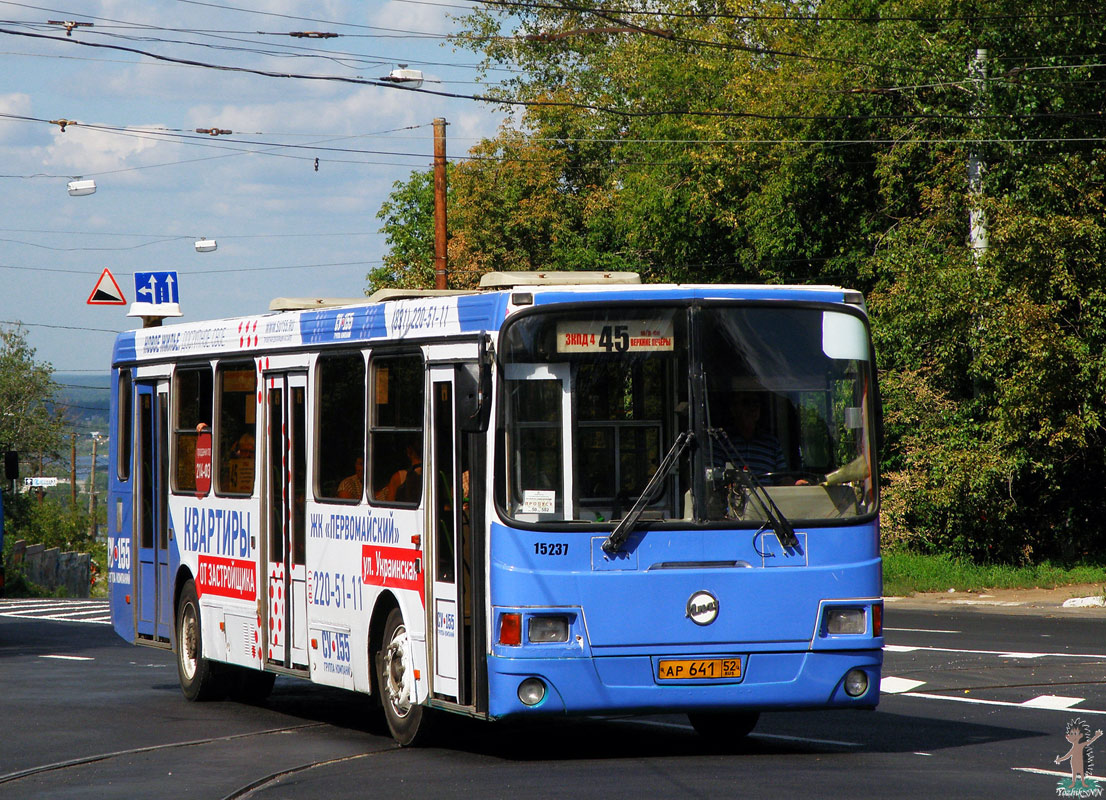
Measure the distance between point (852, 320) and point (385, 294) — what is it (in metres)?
3.40

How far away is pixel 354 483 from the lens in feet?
37.9

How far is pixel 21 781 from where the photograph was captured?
9.88 metres

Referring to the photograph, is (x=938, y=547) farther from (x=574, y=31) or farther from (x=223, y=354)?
(x=574, y=31)

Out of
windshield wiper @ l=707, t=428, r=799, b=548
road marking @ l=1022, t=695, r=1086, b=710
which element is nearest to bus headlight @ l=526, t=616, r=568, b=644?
windshield wiper @ l=707, t=428, r=799, b=548

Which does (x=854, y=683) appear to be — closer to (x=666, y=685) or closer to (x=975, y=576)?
(x=666, y=685)

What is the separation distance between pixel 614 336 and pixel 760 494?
47.7 inches

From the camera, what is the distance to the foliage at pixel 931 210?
2800 cm

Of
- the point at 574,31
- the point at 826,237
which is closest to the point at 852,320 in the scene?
the point at 826,237

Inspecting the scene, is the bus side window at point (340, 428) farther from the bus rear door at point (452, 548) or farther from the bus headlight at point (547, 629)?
the bus headlight at point (547, 629)

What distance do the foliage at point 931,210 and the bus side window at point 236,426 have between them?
10.3 meters

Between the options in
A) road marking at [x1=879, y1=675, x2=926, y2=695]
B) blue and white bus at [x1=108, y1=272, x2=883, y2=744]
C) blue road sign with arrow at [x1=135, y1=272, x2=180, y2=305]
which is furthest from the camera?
blue road sign with arrow at [x1=135, y1=272, x2=180, y2=305]

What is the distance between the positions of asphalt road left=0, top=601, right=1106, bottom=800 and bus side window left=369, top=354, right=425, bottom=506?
1.64m

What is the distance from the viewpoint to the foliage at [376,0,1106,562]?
91.9 ft

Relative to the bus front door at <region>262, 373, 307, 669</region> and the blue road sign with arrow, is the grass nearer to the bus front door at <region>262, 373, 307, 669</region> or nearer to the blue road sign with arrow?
the blue road sign with arrow
